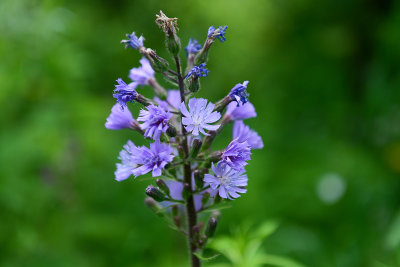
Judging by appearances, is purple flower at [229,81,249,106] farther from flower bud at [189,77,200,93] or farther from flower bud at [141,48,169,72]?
flower bud at [141,48,169,72]

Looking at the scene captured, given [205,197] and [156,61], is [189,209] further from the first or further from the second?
[156,61]

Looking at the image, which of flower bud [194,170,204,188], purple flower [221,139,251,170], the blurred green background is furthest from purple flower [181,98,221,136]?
the blurred green background

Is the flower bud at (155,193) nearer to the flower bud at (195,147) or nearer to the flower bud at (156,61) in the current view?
the flower bud at (195,147)

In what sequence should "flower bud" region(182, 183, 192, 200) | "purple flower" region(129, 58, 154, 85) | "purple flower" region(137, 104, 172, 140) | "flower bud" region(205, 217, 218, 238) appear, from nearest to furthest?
"purple flower" region(137, 104, 172, 140) → "flower bud" region(182, 183, 192, 200) → "flower bud" region(205, 217, 218, 238) → "purple flower" region(129, 58, 154, 85)

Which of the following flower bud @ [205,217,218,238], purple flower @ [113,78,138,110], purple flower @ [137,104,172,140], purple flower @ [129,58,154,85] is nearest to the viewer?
purple flower @ [137,104,172,140]

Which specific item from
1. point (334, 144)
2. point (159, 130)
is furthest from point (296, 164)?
point (159, 130)

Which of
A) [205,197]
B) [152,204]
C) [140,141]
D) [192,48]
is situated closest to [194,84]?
[192,48]

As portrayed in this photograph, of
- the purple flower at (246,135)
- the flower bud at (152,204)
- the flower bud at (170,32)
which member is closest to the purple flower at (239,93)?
the purple flower at (246,135)
